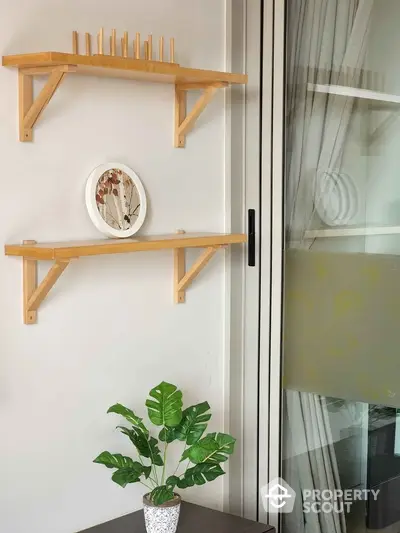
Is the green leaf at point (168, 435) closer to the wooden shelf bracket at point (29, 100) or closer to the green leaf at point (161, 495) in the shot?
the green leaf at point (161, 495)

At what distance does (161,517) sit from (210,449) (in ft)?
0.68

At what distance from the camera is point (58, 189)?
2156 millimetres

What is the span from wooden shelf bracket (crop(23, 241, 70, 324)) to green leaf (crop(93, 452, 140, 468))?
38cm

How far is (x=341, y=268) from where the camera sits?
8.05ft

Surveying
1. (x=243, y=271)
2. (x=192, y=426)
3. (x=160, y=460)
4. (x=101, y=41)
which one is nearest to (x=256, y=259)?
(x=243, y=271)

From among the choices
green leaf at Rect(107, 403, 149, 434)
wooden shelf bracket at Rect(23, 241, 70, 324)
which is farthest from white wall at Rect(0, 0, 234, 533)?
green leaf at Rect(107, 403, 149, 434)

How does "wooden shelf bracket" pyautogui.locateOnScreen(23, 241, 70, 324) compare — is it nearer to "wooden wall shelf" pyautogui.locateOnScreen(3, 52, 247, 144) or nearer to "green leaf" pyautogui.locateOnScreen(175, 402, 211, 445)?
"wooden wall shelf" pyautogui.locateOnScreen(3, 52, 247, 144)

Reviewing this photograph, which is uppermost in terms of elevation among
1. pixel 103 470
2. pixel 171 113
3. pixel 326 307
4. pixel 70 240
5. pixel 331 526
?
pixel 171 113

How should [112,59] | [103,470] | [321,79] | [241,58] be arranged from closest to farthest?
[112,59]
[103,470]
[321,79]
[241,58]

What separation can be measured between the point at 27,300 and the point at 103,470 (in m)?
0.56

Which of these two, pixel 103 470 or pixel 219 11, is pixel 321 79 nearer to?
pixel 219 11

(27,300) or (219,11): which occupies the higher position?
(219,11)

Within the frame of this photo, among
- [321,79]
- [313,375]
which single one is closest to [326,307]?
[313,375]

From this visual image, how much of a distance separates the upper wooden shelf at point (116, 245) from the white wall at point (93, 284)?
7cm
